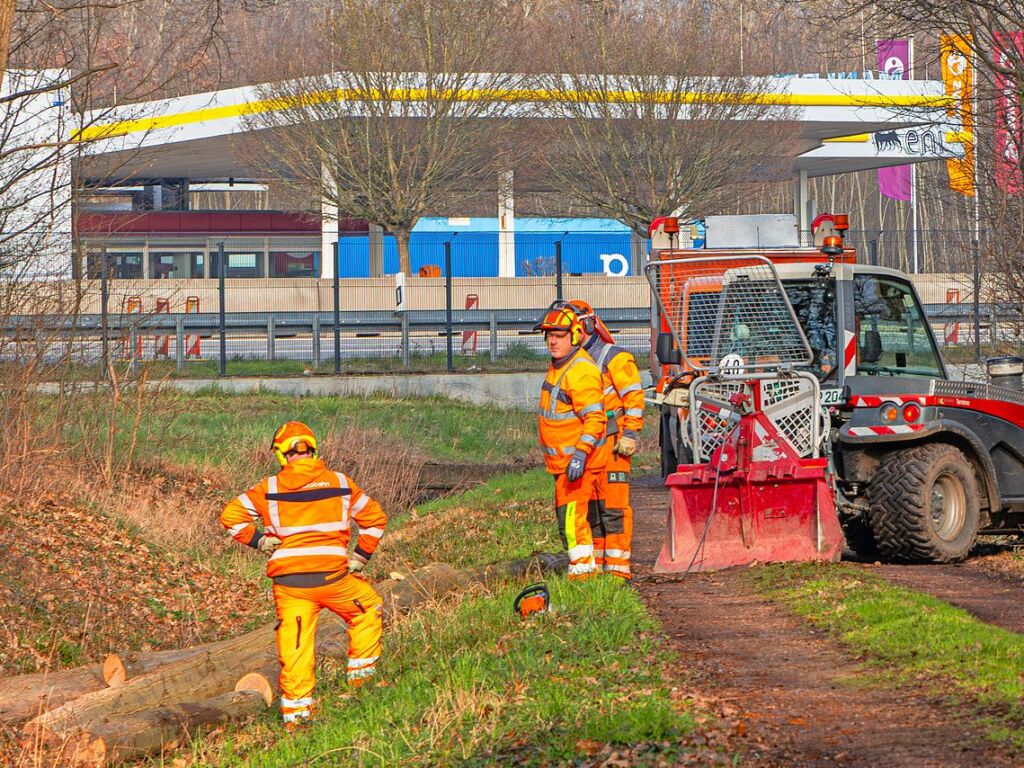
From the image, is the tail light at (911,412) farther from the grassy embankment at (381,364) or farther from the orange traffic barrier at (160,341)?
the grassy embankment at (381,364)

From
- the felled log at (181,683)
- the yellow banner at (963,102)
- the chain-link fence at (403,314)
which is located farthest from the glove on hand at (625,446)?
the chain-link fence at (403,314)

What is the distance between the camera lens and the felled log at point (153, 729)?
7.24 metres

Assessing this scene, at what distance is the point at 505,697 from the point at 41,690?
3137 mm

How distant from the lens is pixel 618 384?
9.75m

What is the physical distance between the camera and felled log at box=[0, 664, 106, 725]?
799cm

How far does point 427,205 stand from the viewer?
36.3 metres

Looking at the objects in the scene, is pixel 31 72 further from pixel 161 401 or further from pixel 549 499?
pixel 549 499

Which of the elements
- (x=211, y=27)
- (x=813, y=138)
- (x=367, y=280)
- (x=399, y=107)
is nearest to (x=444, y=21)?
(x=399, y=107)

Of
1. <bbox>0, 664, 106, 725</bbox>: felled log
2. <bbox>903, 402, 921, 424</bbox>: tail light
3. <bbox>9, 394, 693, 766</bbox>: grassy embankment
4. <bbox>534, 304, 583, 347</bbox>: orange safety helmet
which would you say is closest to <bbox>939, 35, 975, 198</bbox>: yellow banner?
<bbox>903, 402, 921, 424</bbox>: tail light

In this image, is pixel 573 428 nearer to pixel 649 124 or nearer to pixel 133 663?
pixel 133 663

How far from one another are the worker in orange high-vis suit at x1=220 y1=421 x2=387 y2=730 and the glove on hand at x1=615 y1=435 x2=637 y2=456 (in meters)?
2.43

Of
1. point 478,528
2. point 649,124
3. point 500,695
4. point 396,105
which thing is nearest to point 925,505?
point 500,695

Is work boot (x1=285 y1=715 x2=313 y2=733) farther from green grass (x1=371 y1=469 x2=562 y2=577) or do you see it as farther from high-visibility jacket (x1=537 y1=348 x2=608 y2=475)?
green grass (x1=371 y1=469 x2=562 y2=577)

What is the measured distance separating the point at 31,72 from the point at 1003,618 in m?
13.3
